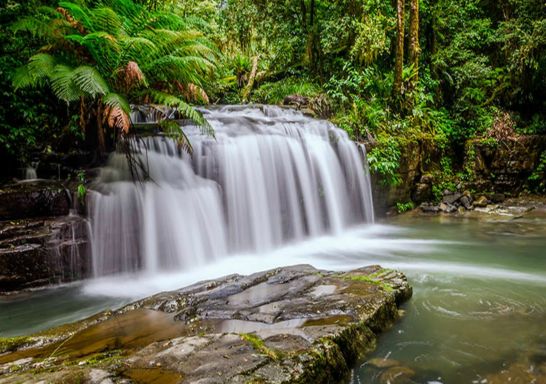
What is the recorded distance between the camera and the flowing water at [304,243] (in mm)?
2774

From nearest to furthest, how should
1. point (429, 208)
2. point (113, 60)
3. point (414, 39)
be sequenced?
1. point (113, 60)
2. point (429, 208)
3. point (414, 39)

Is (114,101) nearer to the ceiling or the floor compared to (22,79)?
nearer to the floor

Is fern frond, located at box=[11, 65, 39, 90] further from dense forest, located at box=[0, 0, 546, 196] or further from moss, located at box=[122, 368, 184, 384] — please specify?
moss, located at box=[122, 368, 184, 384]

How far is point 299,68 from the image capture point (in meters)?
13.4

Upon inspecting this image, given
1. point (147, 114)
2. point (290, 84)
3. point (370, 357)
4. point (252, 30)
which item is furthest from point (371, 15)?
point (370, 357)

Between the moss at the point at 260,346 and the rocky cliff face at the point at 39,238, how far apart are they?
330cm

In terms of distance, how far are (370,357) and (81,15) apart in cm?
563

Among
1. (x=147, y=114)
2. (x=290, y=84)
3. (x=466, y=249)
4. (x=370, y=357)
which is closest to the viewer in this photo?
(x=370, y=357)

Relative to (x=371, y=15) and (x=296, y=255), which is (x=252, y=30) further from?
(x=296, y=255)

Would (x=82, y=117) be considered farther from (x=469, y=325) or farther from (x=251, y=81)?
(x=251, y=81)

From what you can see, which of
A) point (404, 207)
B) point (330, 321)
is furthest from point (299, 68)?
point (330, 321)

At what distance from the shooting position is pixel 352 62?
1160 centimetres

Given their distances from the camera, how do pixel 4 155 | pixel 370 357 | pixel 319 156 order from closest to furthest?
1. pixel 370 357
2. pixel 4 155
3. pixel 319 156

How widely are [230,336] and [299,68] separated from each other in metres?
12.5
